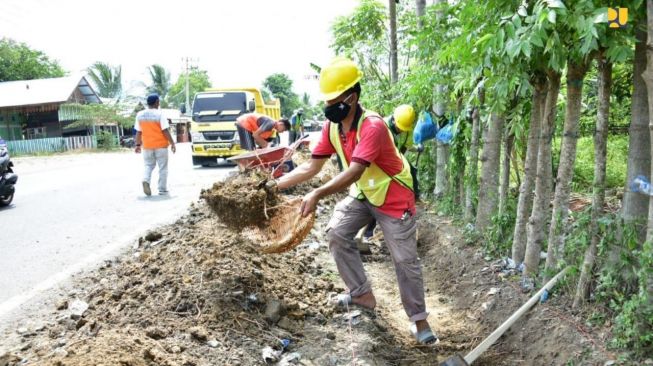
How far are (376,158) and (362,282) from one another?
1.13 m

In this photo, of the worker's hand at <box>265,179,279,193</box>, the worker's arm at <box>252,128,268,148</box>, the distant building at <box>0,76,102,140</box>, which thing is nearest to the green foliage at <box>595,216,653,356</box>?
the worker's hand at <box>265,179,279,193</box>

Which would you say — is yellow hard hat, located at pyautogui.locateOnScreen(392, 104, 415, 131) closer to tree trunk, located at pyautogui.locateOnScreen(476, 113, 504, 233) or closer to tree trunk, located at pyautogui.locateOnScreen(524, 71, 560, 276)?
tree trunk, located at pyautogui.locateOnScreen(476, 113, 504, 233)

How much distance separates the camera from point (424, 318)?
13.4 ft

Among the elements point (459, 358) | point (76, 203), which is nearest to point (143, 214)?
point (76, 203)

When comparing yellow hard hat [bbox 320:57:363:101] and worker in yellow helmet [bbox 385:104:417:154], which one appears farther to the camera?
worker in yellow helmet [bbox 385:104:417:154]

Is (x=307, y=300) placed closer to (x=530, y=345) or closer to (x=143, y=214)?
(x=530, y=345)

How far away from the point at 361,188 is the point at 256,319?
1223 mm

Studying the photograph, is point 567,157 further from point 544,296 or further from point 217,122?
point 217,122

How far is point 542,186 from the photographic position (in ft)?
13.1

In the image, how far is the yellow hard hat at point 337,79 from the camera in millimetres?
3766

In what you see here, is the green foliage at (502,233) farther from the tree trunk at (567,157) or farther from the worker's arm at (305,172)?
the worker's arm at (305,172)

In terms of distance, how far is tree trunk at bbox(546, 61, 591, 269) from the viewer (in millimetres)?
3475

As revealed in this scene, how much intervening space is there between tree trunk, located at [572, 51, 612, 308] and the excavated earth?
10.2 inches

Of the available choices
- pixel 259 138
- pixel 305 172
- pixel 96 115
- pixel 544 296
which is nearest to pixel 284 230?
pixel 305 172
